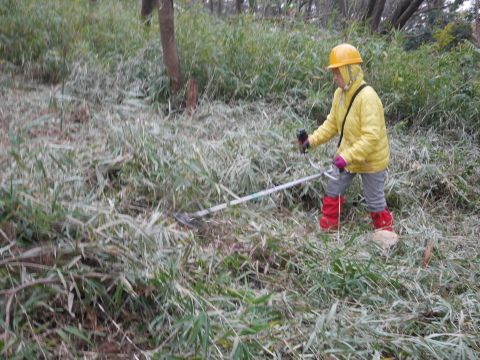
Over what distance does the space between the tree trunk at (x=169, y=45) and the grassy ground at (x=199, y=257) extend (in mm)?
852

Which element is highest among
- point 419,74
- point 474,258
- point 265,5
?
point 265,5

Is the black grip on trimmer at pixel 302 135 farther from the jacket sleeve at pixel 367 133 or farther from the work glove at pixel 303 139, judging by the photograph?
the jacket sleeve at pixel 367 133

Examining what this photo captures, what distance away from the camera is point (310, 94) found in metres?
5.73

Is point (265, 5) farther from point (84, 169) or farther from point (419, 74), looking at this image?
point (84, 169)

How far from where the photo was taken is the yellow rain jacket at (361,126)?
11.7 ft

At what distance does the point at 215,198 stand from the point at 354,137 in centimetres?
141

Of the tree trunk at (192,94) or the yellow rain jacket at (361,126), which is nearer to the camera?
the yellow rain jacket at (361,126)

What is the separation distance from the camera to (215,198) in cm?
352

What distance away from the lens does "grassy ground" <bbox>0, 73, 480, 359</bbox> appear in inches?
Result: 77.7

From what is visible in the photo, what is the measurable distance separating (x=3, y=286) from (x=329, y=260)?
79.7 inches

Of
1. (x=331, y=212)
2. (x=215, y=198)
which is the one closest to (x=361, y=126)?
(x=331, y=212)

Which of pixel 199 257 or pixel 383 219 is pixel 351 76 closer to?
pixel 383 219

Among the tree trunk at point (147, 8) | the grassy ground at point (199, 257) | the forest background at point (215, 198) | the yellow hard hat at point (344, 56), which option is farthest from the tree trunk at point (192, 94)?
the tree trunk at point (147, 8)

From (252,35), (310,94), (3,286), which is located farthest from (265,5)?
(3,286)
